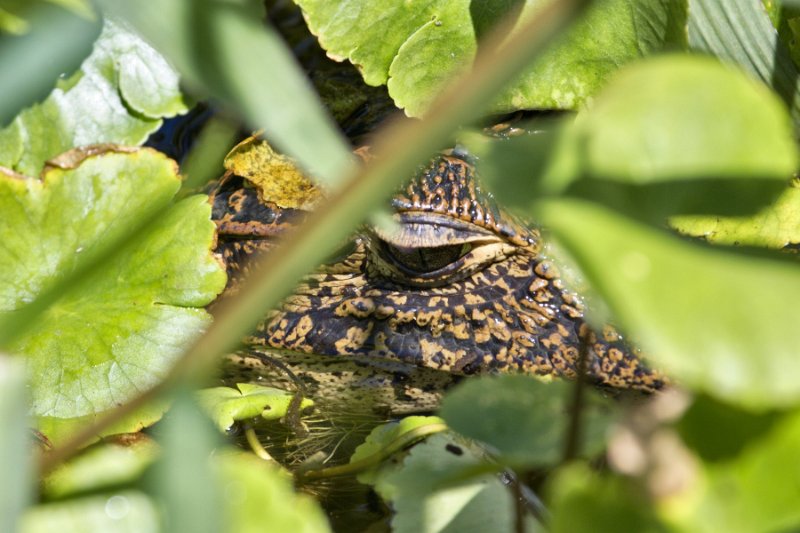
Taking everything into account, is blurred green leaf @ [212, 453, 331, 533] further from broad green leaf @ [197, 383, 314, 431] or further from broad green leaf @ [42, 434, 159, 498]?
broad green leaf @ [197, 383, 314, 431]

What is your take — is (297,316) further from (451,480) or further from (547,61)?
(451,480)

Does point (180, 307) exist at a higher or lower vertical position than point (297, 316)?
higher

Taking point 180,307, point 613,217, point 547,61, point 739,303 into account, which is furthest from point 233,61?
point 547,61

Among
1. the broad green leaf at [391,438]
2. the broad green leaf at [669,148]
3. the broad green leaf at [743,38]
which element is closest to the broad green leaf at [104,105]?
the broad green leaf at [391,438]

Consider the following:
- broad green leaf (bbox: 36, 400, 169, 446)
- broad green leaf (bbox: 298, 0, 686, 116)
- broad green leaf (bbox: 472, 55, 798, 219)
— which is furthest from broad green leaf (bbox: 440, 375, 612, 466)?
broad green leaf (bbox: 298, 0, 686, 116)

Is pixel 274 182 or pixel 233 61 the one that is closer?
pixel 233 61

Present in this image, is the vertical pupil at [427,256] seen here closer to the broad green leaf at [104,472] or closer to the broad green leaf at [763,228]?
the broad green leaf at [763,228]

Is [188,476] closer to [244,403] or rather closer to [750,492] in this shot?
[750,492]
